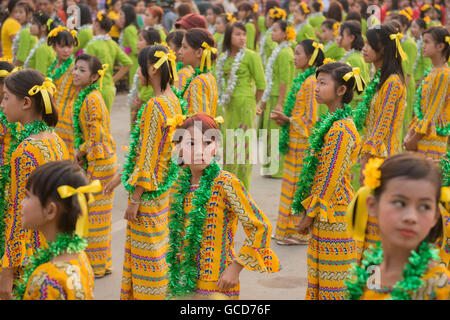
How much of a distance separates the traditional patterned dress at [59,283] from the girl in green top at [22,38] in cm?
753

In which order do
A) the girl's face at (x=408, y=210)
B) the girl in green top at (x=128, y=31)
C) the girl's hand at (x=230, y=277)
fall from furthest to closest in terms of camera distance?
the girl in green top at (x=128, y=31) < the girl's hand at (x=230, y=277) < the girl's face at (x=408, y=210)

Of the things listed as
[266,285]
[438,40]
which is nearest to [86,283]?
[266,285]

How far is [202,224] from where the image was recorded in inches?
130

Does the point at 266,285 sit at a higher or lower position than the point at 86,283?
lower

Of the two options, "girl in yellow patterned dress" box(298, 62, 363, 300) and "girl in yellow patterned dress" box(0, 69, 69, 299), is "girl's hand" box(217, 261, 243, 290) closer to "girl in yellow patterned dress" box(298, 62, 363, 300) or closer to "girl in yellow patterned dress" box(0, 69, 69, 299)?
"girl in yellow patterned dress" box(298, 62, 363, 300)

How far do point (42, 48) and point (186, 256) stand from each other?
5.82 metres

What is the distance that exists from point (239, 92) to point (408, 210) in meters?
4.85

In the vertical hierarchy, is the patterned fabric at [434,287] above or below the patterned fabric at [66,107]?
below

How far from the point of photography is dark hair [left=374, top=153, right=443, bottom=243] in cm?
230

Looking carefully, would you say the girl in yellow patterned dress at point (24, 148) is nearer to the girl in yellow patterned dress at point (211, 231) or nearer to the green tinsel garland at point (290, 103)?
the girl in yellow patterned dress at point (211, 231)

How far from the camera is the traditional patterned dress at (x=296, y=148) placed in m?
6.03

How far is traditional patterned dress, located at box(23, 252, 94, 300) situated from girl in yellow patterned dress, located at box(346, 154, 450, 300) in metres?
1.10

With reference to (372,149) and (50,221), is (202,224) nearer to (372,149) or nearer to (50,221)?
(50,221)

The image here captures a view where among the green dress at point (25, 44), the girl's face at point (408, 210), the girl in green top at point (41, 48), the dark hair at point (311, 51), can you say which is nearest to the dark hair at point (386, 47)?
the dark hair at point (311, 51)
